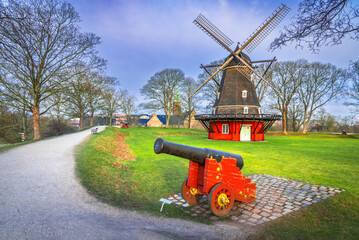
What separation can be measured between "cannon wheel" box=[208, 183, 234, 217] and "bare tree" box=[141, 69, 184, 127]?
36.9 metres

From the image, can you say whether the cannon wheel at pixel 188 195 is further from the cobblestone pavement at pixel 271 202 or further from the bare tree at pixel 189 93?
the bare tree at pixel 189 93

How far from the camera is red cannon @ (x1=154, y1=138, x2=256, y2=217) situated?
4117 mm

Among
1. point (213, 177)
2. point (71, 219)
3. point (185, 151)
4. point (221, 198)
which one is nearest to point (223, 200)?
point (221, 198)

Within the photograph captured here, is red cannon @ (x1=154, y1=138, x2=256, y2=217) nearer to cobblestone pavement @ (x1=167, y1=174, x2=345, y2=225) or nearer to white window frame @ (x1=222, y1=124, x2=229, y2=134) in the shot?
cobblestone pavement @ (x1=167, y1=174, x2=345, y2=225)

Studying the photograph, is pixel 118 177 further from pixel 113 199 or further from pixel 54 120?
pixel 54 120

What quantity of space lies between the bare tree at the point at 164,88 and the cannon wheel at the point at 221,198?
36.9 meters

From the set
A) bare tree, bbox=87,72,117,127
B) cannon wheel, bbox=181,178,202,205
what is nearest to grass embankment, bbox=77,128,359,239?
cannon wheel, bbox=181,178,202,205

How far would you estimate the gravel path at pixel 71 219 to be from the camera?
10.5 ft

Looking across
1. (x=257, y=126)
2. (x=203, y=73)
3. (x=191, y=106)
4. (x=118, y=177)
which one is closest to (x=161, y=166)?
(x=118, y=177)

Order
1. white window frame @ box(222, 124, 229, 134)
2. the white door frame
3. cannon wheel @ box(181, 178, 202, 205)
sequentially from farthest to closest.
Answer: white window frame @ box(222, 124, 229, 134), the white door frame, cannon wheel @ box(181, 178, 202, 205)

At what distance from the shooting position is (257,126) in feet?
79.7

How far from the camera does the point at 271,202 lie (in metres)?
5.06

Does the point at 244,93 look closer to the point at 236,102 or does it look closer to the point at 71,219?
the point at 236,102

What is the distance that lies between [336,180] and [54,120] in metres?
33.3
